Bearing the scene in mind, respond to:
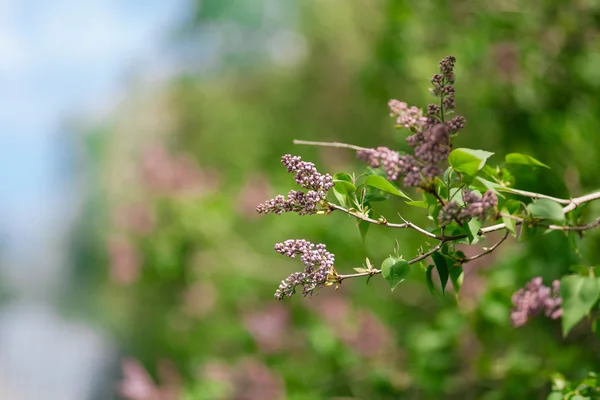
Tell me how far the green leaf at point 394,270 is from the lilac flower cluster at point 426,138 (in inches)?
3.0

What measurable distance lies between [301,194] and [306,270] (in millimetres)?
59

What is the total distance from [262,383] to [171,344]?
1.71 meters

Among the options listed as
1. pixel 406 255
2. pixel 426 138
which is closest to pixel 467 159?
pixel 426 138

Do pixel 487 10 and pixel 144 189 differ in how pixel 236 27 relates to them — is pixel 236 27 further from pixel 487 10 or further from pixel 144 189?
pixel 487 10

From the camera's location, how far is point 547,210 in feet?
1.85

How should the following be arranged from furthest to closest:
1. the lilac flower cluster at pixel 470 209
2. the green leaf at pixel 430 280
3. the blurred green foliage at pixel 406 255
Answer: the blurred green foliage at pixel 406 255, the green leaf at pixel 430 280, the lilac flower cluster at pixel 470 209

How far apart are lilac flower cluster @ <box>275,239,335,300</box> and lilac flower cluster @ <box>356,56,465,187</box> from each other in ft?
0.28

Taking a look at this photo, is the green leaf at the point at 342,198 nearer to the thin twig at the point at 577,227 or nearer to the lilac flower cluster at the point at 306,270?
the lilac flower cluster at the point at 306,270

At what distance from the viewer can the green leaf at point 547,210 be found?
56 cm

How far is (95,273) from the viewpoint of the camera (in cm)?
632

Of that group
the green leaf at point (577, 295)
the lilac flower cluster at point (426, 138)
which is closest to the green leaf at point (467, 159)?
the lilac flower cluster at point (426, 138)

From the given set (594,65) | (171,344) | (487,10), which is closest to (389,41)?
(487,10)

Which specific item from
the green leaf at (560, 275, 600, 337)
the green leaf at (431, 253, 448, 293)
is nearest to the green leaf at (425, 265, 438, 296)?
the green leaf at (431, 253, 448, 293)

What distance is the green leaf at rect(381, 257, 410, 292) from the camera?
60 centimetres
